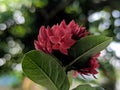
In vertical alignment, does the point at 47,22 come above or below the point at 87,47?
below

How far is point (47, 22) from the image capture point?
2.74m

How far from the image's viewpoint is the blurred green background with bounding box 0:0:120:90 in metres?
2.68

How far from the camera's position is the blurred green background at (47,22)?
8.80 feet

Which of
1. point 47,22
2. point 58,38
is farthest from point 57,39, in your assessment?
point 47,22

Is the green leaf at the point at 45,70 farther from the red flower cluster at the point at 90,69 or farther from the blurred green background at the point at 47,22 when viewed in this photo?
the blurred green background at the point at 47,22

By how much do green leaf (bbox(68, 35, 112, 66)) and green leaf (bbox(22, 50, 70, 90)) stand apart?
0.05 meters

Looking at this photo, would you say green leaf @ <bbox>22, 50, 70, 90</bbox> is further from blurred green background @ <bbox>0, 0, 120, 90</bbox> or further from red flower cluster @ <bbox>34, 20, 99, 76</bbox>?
blurred green background @ <bbox>0, 0, 120, 90</bbox>

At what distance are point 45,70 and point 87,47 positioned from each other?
10cm

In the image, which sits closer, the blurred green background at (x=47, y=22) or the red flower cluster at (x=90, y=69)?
the red flower cluster at (x=90, y=69)

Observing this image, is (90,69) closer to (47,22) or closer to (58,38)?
(58,38)

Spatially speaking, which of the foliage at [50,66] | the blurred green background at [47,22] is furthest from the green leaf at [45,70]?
the blurred green background at [47,22]

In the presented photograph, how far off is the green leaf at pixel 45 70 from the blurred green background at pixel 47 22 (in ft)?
6.60

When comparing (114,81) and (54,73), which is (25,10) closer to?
(114,81)

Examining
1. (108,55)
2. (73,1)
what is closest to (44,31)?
(108,55)
